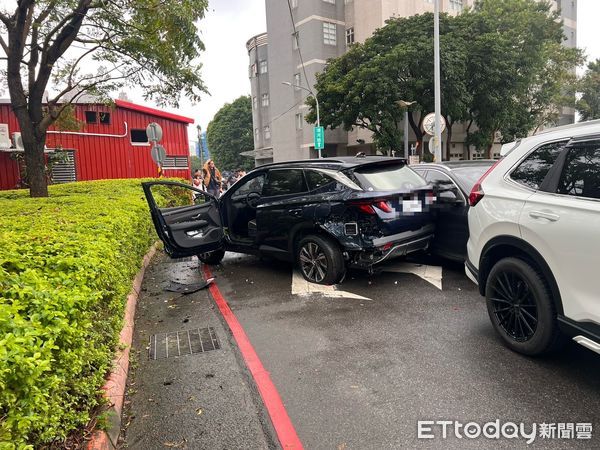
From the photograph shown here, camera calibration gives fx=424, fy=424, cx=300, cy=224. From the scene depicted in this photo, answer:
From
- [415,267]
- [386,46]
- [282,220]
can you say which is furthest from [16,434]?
[386,46]

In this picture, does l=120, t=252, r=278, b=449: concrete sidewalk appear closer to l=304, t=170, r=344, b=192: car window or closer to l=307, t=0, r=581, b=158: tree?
l=304, t=170, r=344, b=192: car window

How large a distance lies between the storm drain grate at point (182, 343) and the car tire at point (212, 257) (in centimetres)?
282

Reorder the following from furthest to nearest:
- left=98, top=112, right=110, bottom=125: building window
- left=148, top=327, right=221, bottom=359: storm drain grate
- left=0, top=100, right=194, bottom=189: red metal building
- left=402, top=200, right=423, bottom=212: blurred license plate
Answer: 1. left=98, top=112, right=110, bottom=125: building window
2. left=0, top=100, right=194, bottom=189: red metal building
3. left=402, top=200, right=423, bottom=212: blurred license plate
4. left=148, top=327, right=221, bottom=359: storm drain grate

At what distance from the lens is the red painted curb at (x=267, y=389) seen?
2.60 meters

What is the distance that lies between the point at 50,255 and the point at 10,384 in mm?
1554

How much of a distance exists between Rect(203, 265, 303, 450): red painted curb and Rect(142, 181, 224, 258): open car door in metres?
1.55

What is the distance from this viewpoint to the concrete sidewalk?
2641 mm

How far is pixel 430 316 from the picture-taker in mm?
4367

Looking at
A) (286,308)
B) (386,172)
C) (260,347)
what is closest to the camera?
(260,347)

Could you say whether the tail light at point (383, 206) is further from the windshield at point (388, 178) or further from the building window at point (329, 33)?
the building window at point (329, 33)

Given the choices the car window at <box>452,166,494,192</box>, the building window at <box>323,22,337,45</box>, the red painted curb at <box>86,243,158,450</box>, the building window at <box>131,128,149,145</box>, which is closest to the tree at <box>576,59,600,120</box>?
the building window at <box>323,22,337,45</box>

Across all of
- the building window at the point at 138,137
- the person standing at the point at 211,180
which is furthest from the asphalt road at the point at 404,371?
the building window at the point at 138,137

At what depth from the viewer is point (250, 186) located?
686 cm

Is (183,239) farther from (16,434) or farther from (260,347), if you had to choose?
(16,434)
